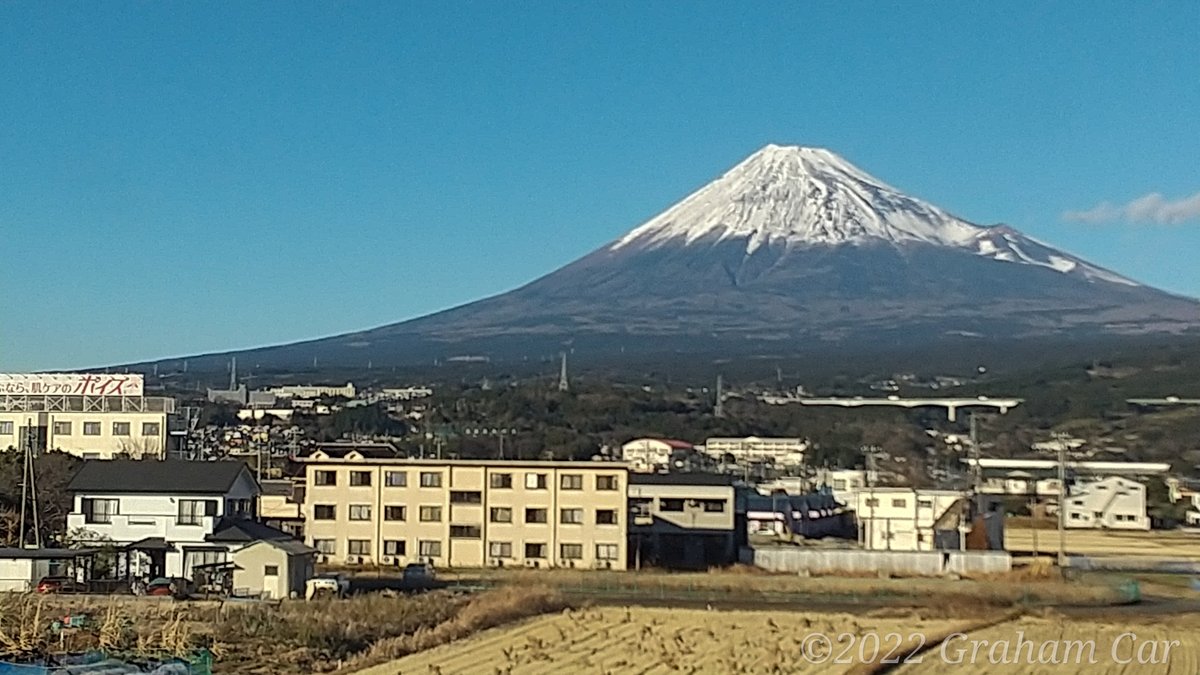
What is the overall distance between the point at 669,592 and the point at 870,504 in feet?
28.7

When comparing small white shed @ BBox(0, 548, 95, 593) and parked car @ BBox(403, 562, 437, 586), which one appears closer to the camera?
small white shed @ BBox(0, 548, 95, 593)

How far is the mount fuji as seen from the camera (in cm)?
10688

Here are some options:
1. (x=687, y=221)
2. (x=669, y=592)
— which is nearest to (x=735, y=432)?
(x=669, y=592)

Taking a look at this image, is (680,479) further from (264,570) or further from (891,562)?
(264,570)

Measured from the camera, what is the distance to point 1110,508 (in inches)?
1384

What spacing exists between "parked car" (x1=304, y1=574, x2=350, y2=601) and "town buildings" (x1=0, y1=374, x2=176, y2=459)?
39.5 feet

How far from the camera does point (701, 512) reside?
24688 millimetres

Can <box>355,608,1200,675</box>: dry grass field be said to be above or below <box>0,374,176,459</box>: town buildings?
below

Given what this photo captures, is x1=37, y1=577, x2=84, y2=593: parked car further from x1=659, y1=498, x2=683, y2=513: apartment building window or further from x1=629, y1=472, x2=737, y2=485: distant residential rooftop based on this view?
x1=659, y1=498, x2=683, y2=513: apartment building window

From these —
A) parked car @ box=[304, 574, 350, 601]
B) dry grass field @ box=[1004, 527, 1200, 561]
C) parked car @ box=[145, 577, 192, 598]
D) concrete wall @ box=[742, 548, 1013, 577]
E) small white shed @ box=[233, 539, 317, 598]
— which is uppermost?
small white shed @ box=[233, 539, 317, 598]

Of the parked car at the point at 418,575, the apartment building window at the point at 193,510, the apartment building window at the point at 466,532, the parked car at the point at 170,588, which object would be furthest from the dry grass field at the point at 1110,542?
the parked car at the point at 170,588

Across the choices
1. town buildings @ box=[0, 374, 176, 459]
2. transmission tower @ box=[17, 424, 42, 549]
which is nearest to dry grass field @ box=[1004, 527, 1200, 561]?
transmission tower @ box=[17, 424, 42, 549]

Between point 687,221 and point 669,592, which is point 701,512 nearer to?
point 669,592

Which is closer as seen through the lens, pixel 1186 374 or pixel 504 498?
pixel 504 498
